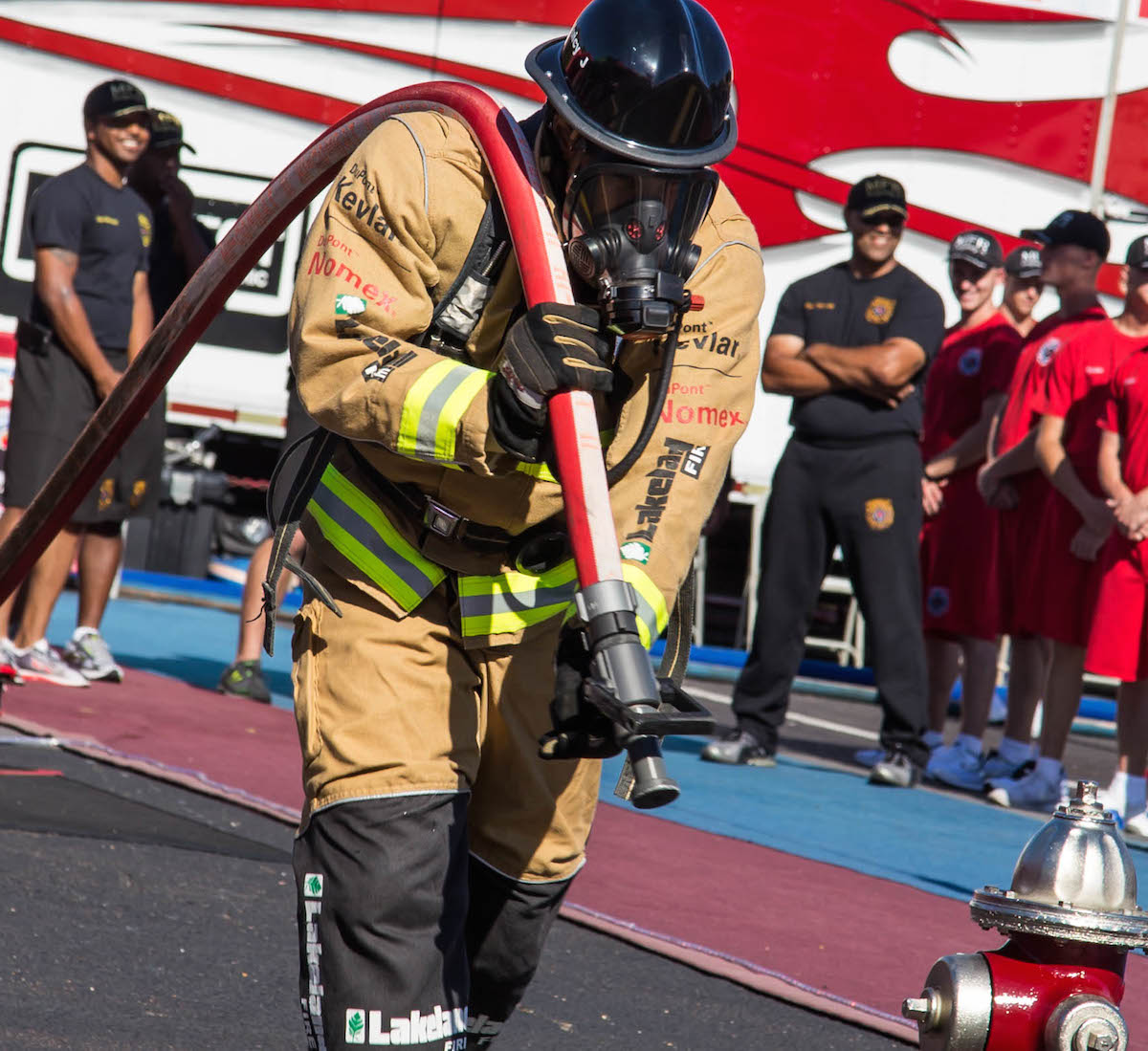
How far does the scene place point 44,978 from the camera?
363cm

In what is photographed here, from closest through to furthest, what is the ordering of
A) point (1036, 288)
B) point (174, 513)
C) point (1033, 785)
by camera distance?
point (1033, 785)
point (1036, 288)
point (174, 513)

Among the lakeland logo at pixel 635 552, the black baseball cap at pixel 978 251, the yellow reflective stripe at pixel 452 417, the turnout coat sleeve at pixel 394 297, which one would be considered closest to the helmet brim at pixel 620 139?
the turnout coat sleeve at pixel 394 297

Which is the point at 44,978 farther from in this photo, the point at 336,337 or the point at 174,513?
the point at 174,513

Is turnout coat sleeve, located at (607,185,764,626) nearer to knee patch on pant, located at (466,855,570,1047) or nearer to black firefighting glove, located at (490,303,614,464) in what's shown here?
black firefighting glove, located at (490,303,614,464)

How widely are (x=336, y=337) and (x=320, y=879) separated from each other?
81 centimetres

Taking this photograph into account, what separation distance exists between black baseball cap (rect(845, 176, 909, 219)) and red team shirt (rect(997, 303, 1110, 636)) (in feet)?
2.73

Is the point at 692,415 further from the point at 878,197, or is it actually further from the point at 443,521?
the point at 878,197

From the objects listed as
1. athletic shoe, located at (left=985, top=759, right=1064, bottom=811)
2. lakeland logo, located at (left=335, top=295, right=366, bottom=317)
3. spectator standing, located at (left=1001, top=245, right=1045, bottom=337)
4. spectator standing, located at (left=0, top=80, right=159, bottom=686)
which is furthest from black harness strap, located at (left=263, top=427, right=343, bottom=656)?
spectator standing, located at (left=1001, top=245, right=1045, bottom=337)

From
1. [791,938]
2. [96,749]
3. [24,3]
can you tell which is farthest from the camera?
[24,3]

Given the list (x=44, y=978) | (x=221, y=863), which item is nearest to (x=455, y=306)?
(x=44, y=978)

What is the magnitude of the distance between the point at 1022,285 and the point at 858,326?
7.79ft

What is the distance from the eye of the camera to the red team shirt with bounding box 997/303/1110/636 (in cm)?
689

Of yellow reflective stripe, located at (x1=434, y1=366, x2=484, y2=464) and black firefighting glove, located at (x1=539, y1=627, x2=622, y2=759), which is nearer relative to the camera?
black firefighting glove, located at (x1=539, y1=627, x2=622, y2=759)

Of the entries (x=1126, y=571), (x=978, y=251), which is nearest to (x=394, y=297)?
(x=1126, y=571)
